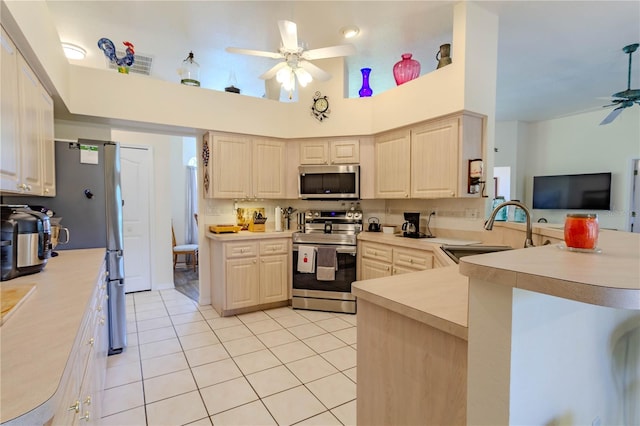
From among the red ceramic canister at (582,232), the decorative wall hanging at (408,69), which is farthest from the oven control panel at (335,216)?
the red ceramic canister at (582,232)

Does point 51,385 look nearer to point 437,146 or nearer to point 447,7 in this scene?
point 437,146

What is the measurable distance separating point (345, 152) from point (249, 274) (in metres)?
1.94

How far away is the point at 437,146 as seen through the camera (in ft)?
9.99

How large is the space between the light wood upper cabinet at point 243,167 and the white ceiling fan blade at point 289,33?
1.58 metres

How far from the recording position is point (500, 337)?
0.75 metres

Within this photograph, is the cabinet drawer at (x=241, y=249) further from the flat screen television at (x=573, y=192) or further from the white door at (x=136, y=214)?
the flat screen television at (x=573, y=192)

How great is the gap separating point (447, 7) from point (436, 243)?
2.19 meters

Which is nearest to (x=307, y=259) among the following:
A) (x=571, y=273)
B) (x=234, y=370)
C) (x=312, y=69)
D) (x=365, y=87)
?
(x=234, y=370)

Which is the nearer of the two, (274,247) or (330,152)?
(274,247)

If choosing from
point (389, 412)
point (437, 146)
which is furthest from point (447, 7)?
point (389, 412)

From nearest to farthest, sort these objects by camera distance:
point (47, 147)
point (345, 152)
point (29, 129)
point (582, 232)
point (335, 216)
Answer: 1. point (582, 232)
2. point (29, 129)
3. point (47, 147)
4. point (345, 152)
5. point (335, 216)

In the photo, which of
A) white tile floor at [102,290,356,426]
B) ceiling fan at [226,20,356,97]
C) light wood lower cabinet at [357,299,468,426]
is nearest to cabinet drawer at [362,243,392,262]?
white tile floor at [102,290,356,426]

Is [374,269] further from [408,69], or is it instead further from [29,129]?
[29,129]

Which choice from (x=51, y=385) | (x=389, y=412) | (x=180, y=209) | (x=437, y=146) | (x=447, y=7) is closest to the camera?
(x=51, y=385)
